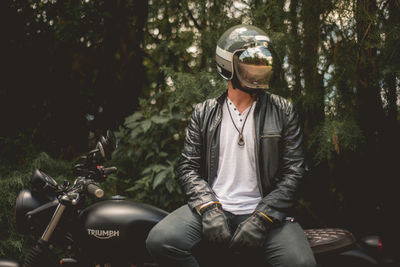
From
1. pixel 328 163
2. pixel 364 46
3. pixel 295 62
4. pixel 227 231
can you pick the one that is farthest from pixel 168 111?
pixel 227 231

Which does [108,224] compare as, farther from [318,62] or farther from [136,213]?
[318,62]

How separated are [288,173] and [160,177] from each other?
5.85ft

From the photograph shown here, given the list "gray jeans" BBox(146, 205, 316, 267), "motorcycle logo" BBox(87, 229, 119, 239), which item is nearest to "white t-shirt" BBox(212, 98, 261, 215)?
"gray jeans" BBox(146, 205, 316, 267)

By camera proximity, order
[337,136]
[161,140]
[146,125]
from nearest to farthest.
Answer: [337,136], [146,125], [161,140]

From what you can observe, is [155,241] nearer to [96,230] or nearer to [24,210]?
[96,230]

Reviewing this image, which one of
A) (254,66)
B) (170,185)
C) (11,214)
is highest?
(254,66)

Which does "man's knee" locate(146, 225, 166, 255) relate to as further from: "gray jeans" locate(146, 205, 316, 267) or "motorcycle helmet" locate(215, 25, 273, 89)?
"motorcycle helmet" locate(215, 25, 273, 89)

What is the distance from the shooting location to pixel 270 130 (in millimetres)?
2205

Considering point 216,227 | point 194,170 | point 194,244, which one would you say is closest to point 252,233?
point 216,227

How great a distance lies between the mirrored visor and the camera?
2.24 meters

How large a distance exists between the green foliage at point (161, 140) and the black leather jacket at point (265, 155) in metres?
1.33

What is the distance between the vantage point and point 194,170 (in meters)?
2.31

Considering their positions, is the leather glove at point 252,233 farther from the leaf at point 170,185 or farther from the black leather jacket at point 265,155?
the leaf at point 170,185

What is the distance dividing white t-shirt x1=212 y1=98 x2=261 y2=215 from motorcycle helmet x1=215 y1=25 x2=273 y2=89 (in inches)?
8.8
